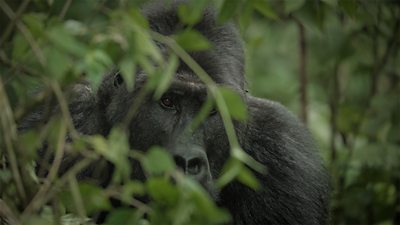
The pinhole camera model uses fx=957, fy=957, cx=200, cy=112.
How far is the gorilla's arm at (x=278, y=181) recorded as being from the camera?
4.41 m

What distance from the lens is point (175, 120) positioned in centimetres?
389

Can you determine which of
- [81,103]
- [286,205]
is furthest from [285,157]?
[81,103]

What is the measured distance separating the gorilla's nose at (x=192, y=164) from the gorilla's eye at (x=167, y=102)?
38 cm

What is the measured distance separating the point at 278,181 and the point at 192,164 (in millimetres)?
1000

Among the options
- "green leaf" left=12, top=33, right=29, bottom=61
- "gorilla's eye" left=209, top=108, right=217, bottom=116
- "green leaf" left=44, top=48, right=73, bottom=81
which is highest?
"green leaf" left=44, top=48, right=73, bottom=81

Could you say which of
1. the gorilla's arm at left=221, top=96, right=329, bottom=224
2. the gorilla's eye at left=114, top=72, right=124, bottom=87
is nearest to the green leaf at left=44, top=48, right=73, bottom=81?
the gorilla's eye at left=114, top=72, right=124, bottom=87

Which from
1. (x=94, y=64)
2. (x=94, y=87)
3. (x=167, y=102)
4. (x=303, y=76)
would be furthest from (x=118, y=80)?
(x=303, y=76)

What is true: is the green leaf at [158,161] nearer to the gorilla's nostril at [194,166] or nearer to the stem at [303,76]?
the gorilla's nostril at [194,166]

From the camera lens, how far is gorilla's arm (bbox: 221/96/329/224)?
14.5 feet

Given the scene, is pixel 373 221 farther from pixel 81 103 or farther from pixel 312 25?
pixel 81 103

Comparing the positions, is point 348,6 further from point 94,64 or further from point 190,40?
point 94,64

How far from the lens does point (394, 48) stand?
6.02 metres

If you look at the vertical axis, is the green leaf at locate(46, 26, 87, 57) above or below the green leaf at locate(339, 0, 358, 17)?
above

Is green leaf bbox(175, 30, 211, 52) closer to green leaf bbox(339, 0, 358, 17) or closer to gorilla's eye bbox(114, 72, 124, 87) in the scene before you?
green leaf bbox(339, 0, 358, 17)
